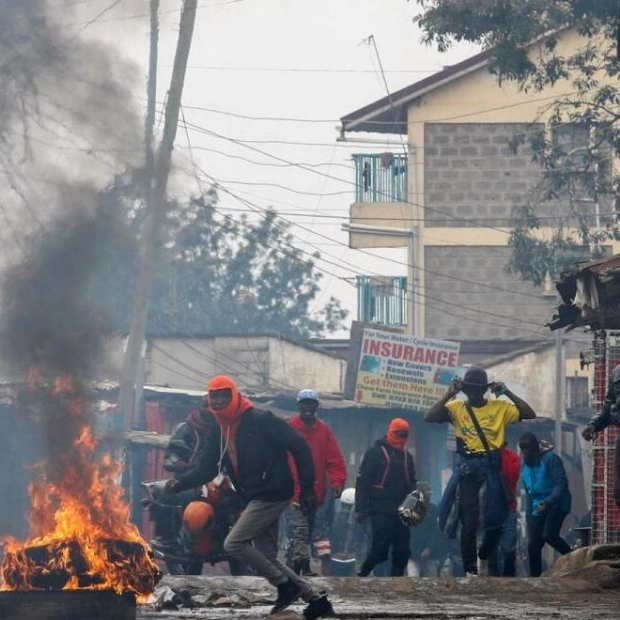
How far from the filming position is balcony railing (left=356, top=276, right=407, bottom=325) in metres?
40.3

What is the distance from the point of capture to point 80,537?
9.21m

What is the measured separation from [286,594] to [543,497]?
16.4 ft

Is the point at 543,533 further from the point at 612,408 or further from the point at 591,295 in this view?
the point at 612,408

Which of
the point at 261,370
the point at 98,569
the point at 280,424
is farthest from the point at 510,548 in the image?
the point at 261,370

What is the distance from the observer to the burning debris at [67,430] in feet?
29.6

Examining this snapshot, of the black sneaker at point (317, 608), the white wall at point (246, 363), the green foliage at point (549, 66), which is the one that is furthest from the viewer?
the white wall at point (246, 363)

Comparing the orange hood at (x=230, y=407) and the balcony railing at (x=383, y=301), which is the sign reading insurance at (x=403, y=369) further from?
the orange hood at (x=230, y=407)

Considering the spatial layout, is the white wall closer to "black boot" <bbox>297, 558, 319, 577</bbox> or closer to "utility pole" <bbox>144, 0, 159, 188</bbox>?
"utility pole" <bbox>144, 0, 159, 188</bbox>

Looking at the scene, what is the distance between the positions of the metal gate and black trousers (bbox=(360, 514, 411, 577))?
5.63 feet

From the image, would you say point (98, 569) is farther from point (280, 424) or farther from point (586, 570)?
point (586, 570)

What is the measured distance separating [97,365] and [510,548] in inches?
157

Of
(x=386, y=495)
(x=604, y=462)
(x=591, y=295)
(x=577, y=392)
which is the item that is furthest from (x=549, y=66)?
(x=577, y=392)

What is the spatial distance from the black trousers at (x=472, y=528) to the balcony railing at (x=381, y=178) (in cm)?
2740

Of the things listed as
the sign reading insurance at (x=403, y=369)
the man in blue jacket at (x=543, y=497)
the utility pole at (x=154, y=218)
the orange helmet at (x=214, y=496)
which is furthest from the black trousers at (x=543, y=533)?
the sign reading insurance at (x=403, y=369)
